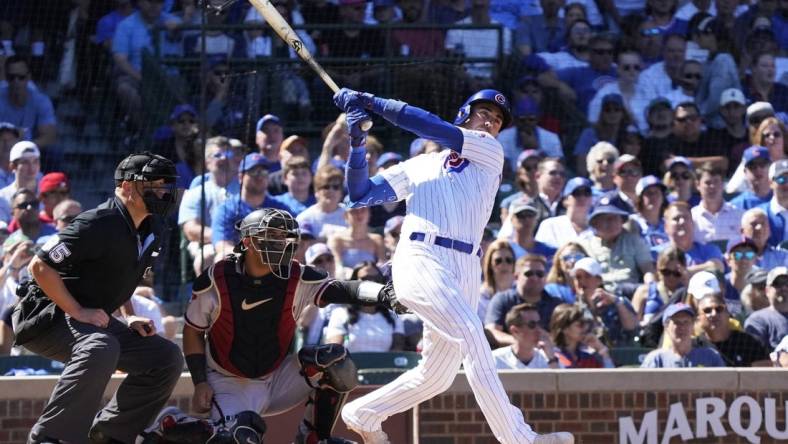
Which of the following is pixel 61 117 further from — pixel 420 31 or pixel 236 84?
pixel 420 31

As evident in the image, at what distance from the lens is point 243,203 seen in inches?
409

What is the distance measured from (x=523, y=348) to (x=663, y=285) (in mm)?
1499

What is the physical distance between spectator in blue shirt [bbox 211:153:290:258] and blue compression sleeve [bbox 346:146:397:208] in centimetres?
322

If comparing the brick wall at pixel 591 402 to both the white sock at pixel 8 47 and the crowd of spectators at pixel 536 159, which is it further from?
the white sock at pixel 8 47

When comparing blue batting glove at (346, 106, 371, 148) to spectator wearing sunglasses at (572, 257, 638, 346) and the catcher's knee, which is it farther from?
spectator wearing sunglasses at (572, 257, 638, 346)

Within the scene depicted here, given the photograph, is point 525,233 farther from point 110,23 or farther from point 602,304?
point 110,23

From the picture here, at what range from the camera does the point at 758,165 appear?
11.3 meters

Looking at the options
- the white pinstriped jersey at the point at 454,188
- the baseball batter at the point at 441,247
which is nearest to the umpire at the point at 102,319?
the baseball batter at the point at 441,247

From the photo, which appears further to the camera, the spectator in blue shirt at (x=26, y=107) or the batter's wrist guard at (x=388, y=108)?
the spectator in blue shirt at (x=26, y=107)

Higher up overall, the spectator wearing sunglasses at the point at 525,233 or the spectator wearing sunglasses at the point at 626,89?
the spectator wearing sunglasses at the point at 626,89

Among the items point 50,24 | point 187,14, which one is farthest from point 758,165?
point 50,24

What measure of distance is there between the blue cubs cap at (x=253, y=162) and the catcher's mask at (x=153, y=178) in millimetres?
3614

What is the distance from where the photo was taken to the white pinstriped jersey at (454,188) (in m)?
6.87

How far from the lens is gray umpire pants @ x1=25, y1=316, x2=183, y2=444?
635cm
